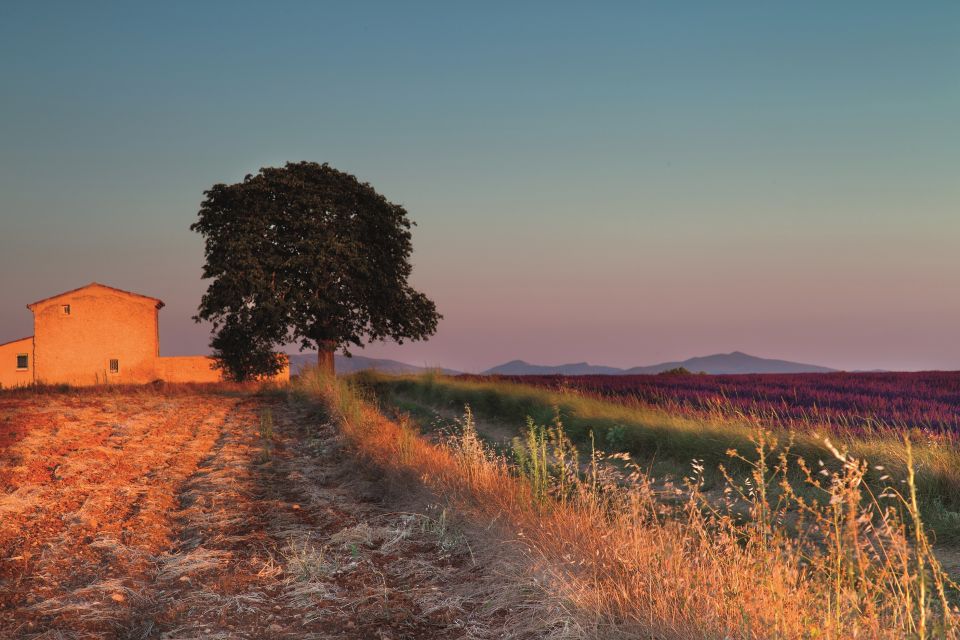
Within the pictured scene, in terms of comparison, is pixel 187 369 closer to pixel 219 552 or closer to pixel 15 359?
pixel 15 359

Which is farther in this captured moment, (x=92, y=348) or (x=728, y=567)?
(x=92, y=348)

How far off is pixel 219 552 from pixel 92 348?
33.4m

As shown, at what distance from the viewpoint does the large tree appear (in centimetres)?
2891

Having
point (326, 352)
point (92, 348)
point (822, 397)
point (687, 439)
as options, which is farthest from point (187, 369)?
point (687, 439)

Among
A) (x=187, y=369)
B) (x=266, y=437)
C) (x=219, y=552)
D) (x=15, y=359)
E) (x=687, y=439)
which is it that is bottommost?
(x=219, y=552)

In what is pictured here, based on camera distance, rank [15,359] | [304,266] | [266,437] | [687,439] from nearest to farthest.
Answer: [687,439], [266,437], [304,266], [15,359]

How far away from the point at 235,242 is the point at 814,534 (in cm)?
2469

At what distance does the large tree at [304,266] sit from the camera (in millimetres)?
28906

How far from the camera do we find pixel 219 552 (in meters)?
6.59

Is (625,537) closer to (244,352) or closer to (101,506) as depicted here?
(101,506)

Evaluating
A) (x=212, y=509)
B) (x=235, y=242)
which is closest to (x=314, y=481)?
(x=212, y=509)

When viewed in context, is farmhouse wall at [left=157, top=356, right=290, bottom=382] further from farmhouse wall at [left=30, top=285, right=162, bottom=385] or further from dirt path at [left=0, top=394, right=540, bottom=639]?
dirt path at [left=0, top=394, right=540, bottom=639]

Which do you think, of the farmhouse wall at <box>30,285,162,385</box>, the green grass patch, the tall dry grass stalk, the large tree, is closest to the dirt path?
the tall dry grass stalk

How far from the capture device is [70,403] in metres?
18.7
